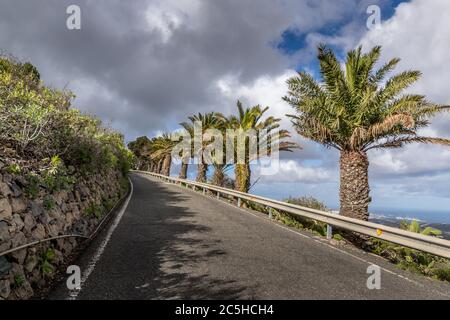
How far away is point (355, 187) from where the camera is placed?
536 inches

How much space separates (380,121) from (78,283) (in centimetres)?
1322

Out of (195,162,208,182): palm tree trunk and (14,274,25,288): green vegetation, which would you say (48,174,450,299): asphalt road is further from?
(195,162,208,182): palm tree trunk

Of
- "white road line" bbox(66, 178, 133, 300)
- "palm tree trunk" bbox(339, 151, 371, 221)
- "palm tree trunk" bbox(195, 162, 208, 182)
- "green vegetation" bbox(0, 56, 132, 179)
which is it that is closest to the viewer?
"white road line" bbox(66, 178, 133, 300)

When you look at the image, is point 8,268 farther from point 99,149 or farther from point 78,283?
point 99,149

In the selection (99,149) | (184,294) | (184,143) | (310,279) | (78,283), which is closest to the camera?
(184,294)

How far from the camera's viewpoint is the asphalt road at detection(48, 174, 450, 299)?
504 centimetres

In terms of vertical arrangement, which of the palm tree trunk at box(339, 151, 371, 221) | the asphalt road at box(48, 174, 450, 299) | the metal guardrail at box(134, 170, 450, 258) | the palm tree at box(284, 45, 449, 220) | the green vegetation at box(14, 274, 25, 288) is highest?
the palm tree at box(284, 45, 449, 220)

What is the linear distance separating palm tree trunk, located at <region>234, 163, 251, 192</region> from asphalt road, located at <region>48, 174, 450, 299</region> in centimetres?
1394

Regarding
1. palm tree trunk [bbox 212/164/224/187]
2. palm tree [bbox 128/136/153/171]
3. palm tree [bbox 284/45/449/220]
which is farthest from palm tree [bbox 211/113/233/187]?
palm tree [bbox 128/136/153/171]

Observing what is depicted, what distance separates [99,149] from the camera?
12680 mm

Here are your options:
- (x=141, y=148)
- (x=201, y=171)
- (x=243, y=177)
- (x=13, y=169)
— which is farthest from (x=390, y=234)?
(x=141, y=148)
